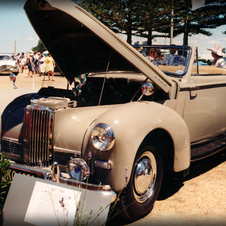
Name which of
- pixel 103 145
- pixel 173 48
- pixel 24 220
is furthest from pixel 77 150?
pixel 173 48

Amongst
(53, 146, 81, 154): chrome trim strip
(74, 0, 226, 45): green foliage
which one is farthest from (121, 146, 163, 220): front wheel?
(74, 0, 226, 45): green foliage

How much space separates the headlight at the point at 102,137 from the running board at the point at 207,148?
1.43m

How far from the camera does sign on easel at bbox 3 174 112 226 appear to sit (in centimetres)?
225

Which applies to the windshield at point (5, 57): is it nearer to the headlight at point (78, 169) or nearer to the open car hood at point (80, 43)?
the open car hood at point (80, 43)

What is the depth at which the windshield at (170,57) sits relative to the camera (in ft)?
13.0

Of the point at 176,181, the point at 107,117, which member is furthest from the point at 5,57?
the point at 107,117

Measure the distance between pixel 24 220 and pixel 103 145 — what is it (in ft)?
2.74

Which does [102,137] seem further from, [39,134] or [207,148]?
[207,148]

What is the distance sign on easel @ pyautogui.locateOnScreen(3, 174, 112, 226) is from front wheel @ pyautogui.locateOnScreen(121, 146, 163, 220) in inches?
14.2

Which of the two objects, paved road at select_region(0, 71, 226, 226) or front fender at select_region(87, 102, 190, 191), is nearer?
front fender at select_region(87, 102, 190, 191)

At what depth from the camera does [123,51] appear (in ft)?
9.59

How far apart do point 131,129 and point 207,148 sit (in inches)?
70.4

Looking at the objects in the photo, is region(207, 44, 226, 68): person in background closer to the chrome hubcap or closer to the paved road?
the paved road

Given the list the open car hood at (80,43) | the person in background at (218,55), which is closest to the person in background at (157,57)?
the open car hood at (80,43)
